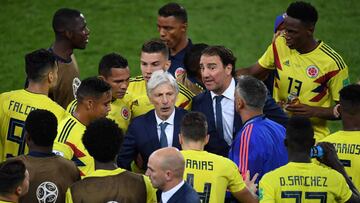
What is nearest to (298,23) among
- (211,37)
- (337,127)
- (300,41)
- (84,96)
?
(300,41)

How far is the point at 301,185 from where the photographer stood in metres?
7.13

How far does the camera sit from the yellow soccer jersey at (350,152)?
26.3ft

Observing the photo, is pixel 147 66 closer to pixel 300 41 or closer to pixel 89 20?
pixel 300 41

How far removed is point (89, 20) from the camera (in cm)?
1548

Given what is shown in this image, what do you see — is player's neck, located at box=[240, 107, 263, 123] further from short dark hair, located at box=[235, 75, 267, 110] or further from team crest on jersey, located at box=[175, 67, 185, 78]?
team crest on jersey, located at box=[175, 67, 185, 78]

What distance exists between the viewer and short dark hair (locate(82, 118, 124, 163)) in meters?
7.05

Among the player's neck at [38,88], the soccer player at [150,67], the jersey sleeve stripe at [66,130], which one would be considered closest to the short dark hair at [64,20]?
the soccer player at [150,67]

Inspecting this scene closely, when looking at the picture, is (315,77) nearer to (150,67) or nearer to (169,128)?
(150,67)

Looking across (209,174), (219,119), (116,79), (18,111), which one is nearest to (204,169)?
(209,174)

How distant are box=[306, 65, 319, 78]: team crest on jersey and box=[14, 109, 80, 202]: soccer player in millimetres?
3073

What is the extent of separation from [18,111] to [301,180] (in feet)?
8.52

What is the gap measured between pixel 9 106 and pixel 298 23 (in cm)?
288

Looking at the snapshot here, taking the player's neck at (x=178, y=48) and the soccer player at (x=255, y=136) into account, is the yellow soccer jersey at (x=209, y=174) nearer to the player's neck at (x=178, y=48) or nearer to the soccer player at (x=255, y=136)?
the soccer player at (x=255, y=136)

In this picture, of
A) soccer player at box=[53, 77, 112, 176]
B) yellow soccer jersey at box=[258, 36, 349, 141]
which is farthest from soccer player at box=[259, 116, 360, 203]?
yellow soccer jersey at box=[258, 36, 349, 141]
